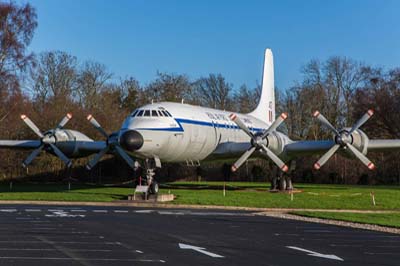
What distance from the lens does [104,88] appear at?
79.2 metres

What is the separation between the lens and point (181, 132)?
107ft

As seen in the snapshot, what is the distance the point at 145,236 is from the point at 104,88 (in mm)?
65146

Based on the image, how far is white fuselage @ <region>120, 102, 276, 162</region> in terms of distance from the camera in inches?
1227

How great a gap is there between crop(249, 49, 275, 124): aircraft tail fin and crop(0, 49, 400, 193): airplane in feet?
19.7

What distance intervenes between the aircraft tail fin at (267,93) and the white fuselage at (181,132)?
931 cm

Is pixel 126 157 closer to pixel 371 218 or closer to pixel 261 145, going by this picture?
pixel 261 145

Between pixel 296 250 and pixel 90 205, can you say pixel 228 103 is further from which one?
pixel 296 250

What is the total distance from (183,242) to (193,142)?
19.7m

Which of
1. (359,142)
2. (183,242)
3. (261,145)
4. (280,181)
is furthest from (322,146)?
(183,242)

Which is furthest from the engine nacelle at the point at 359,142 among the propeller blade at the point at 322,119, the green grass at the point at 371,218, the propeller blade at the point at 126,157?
the propeller blade at the point at 126,157

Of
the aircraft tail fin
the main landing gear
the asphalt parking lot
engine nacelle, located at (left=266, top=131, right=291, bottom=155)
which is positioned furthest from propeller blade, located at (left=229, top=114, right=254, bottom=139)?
the aircraft tail fin

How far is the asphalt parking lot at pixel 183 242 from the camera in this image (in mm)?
11562

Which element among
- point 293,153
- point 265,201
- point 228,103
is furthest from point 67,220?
point 228,103

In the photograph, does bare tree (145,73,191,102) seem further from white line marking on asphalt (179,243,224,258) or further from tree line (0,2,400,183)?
white line marking on asphalt (179,243,224,258)
